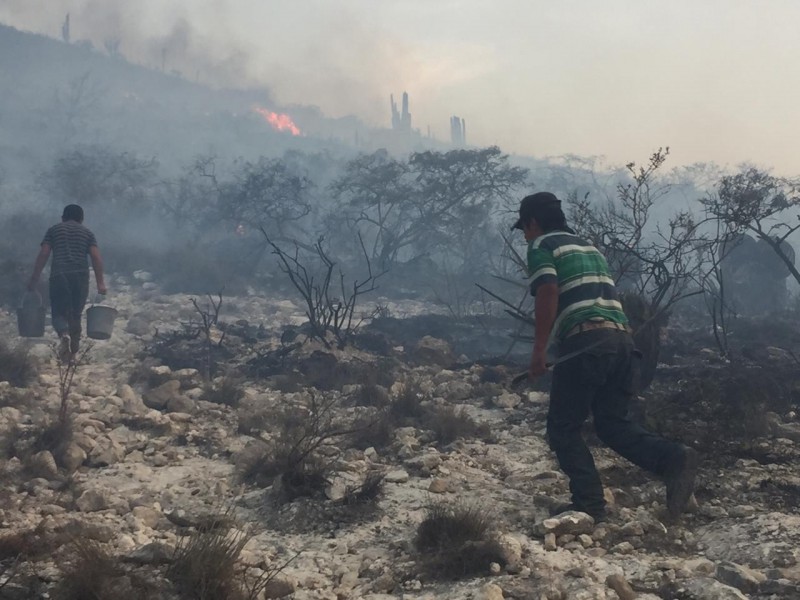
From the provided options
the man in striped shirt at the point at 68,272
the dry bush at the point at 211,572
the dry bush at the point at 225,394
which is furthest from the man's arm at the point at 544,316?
the man in striped shirt at the point at 68,272

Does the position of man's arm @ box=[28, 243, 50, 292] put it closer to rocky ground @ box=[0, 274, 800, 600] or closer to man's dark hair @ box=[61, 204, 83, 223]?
man's dark hair @ box=[61, 204, 83, 223]

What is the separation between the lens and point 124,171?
21234 mm

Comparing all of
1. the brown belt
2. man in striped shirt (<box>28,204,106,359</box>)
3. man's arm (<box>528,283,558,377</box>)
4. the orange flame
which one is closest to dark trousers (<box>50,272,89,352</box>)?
man in striped shirt (<box>28,204,106,359</box>)

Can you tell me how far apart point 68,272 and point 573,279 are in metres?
4.96

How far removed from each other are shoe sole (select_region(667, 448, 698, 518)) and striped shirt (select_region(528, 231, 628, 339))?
2.21 feet

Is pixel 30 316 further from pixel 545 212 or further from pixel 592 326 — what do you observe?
pixel 592 326

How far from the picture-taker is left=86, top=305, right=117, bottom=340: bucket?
6.57m

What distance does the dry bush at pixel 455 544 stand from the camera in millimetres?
2248

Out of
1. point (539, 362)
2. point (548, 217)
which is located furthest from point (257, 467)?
point (548, 217)

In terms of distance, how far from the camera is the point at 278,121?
210 feet

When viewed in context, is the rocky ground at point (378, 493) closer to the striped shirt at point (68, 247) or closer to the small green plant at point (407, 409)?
the small green plant at point (407, 409)

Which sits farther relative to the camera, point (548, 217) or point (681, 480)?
point (548, 217)

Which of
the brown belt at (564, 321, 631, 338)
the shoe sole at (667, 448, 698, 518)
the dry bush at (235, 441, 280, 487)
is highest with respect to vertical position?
the brown belt at (564, 321, 631, 338)

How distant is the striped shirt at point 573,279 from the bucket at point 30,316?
5724 millimetres
